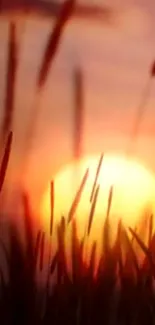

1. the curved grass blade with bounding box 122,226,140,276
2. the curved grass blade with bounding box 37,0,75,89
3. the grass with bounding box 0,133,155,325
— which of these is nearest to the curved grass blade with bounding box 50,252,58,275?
the grass with bounding box 0,133,155,325

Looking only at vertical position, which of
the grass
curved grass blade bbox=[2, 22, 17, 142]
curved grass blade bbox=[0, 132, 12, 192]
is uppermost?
curved grass blade bbox=[2, 22, 17, 142]

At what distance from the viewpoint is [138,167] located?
3.15 feet

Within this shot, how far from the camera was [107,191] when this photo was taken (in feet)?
3.09

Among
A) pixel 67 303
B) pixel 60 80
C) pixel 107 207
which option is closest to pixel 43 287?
pixel 67 303

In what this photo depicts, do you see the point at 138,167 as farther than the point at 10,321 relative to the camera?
Yes

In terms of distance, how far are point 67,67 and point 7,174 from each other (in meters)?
0.17

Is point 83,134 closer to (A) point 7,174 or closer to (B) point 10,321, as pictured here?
(A) point 7,174

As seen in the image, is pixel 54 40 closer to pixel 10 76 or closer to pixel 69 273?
pixel 10 76

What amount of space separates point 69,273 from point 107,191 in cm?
13

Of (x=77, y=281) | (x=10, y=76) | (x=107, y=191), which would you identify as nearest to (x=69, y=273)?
(x=77, y=281)

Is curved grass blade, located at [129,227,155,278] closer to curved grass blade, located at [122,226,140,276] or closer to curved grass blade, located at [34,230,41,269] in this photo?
curved grass blade, located at [122,226,140,276]

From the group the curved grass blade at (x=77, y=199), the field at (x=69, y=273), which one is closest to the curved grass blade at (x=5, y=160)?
the field at (x=69, y=273)

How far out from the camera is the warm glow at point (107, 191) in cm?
92

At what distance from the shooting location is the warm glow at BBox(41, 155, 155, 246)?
3.02ft
